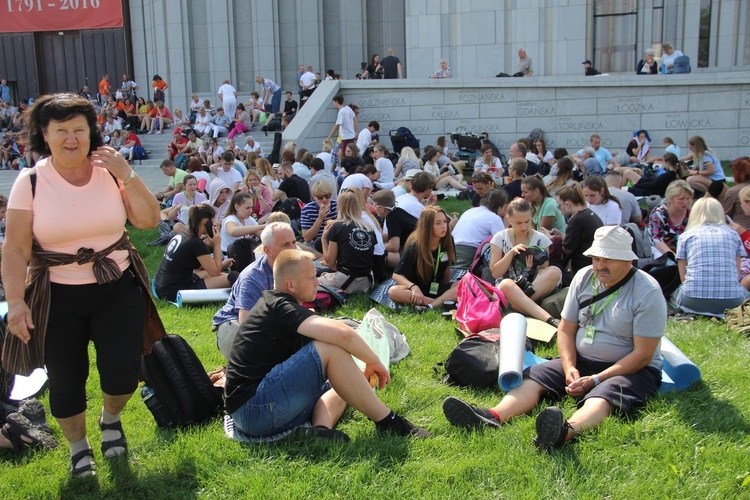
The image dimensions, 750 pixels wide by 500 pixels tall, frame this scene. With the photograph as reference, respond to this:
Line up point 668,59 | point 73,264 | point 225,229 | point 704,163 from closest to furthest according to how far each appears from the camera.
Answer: point 73,264, point 225,229, point 704,163, point 668,59

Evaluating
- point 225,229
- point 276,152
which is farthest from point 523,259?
point 276,152

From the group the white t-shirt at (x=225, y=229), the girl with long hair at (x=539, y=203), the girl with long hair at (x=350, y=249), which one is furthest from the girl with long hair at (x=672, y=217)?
the white t-shirt at (x=225, y=229)

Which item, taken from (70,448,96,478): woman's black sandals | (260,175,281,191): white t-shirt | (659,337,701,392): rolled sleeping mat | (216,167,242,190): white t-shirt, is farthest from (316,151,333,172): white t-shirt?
(70,448,96,478): woman's black sandals

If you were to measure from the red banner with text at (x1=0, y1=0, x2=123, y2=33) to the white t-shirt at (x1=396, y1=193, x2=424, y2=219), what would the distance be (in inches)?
989

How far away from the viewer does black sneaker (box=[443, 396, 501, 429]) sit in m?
4.59

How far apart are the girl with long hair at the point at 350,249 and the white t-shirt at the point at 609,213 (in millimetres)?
2848

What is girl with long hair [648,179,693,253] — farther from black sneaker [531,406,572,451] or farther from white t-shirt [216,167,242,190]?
white t-shirt [216,167,242,190]

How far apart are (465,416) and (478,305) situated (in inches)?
79.0

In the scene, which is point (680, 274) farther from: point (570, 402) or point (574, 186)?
point (570, 402)

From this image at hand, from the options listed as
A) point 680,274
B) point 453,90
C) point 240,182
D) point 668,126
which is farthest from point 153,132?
point 680,274

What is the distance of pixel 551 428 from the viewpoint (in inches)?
165

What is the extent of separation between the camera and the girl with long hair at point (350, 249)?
26.5 ft

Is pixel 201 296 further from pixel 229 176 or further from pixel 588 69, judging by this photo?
pixel 588 69

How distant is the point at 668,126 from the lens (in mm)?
19219
